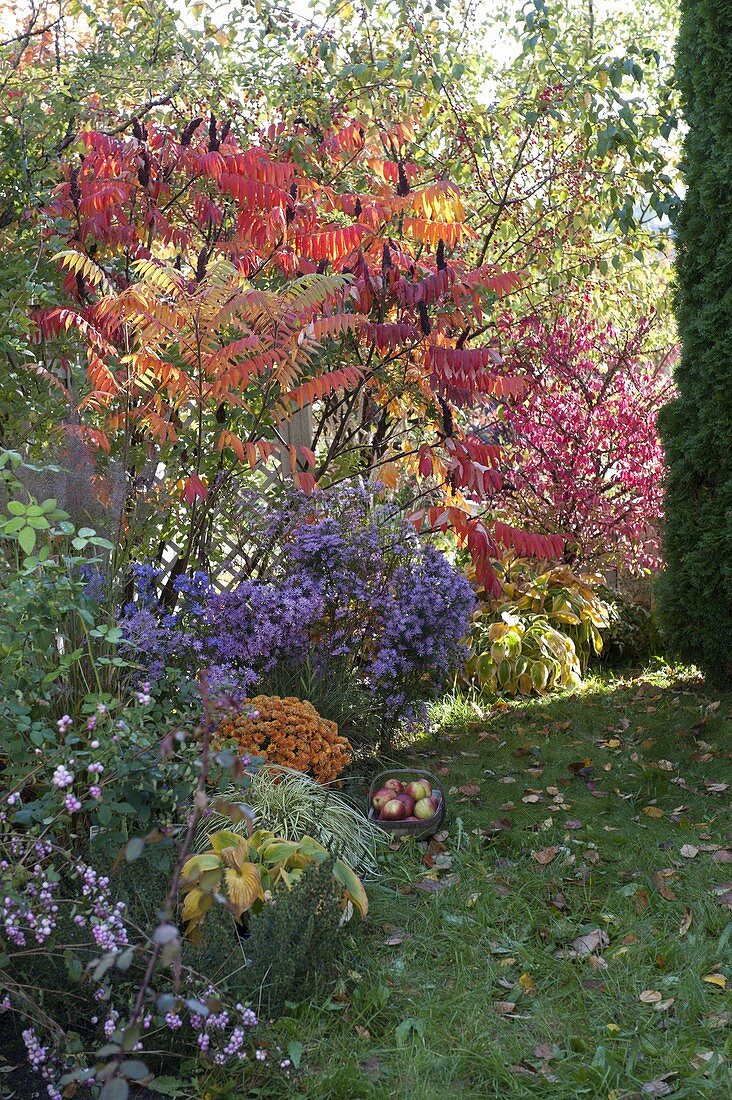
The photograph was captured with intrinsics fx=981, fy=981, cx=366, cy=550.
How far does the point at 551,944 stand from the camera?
3.04 m

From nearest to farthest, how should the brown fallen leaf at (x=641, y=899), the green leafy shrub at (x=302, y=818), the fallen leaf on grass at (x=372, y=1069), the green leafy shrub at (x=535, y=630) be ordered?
the fallen leaf on grass at (x=372, y=1069) < the brown fallen leaf at (x=641, y=899) < the green leafy shrub at (x=302, y=818) < the green leafy shrub at (x=535, y=630)

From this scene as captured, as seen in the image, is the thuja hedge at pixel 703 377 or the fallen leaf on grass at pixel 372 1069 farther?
the thuja hedge at pixel 703 377

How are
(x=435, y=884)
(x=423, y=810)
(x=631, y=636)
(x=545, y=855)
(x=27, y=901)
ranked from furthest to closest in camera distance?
(x=631, y=636)
(x=423, y=810)
(x=545, y=855)
(x=435, y=884)
(x=27, y=901)

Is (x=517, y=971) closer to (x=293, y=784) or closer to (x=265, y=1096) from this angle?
(x=265, y=1096)

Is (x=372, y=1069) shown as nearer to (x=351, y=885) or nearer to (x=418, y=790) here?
(x=351, y=885)

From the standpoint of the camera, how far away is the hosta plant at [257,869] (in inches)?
112

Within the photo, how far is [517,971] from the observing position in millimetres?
2928

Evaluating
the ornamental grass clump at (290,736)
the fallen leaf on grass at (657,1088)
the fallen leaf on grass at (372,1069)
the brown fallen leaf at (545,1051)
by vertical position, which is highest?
the ornamental grass clump at (290,736)

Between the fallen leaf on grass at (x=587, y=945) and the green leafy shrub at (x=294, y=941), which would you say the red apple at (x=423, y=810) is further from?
the green leafy shrub at (x=294, y=941)

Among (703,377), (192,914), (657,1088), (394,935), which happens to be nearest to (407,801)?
(394,935)

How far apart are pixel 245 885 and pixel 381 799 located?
1186 millimetres

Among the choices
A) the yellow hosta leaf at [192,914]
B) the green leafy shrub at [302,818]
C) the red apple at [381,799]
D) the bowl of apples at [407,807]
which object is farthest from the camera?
the red apple at [381,799]

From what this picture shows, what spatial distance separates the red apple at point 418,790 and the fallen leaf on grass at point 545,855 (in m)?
0.53

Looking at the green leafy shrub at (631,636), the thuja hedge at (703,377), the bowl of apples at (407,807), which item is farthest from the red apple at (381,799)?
the green leafy shrub at (631,636)
